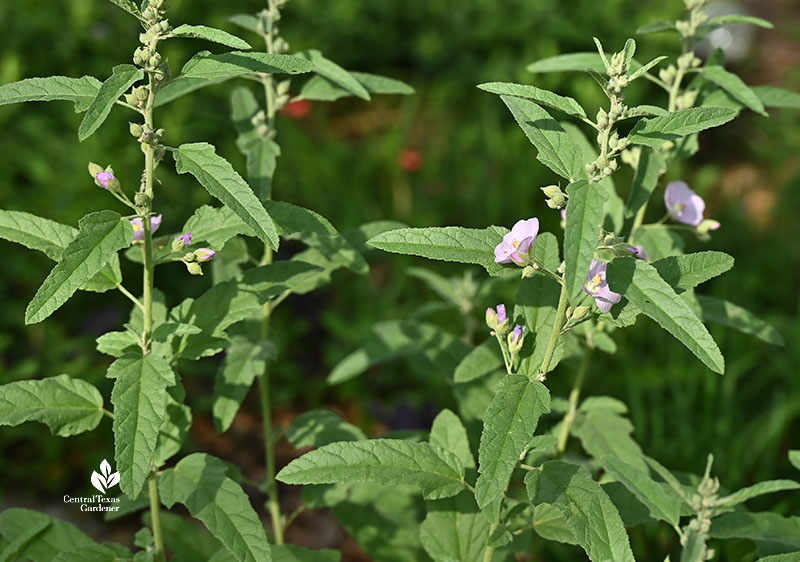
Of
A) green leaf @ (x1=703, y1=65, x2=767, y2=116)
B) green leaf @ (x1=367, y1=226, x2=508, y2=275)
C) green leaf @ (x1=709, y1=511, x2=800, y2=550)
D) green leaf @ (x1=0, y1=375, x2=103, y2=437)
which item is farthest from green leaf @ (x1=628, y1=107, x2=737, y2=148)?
green leaf @ (x1=0, y1=375, x2=103, y2=437)

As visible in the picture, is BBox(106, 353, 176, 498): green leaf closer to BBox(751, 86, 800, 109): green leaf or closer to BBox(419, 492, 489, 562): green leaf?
BBox(419, 492, 489, 562): green leaf

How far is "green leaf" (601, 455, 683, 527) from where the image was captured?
189 cm

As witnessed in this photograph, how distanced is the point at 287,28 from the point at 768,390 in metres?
4.08

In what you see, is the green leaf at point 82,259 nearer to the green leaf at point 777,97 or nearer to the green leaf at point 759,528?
the green leaf at point 759,528

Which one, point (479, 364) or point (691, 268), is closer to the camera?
point (691, 268)

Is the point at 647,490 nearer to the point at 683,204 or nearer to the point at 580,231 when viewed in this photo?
the point at 580,231

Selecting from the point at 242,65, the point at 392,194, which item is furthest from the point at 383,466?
the point at 392,194

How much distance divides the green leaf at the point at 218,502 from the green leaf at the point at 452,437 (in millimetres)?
524

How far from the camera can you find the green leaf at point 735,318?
2.35m

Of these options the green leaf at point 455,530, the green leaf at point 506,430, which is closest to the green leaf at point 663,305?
the green leaf at point 506,430

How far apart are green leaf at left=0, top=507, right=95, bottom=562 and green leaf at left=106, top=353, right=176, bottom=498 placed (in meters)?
0.65

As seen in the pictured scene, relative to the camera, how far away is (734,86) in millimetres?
2277

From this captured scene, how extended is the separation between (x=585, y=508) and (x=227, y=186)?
1.05m

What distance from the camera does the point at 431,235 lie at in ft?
5.86
